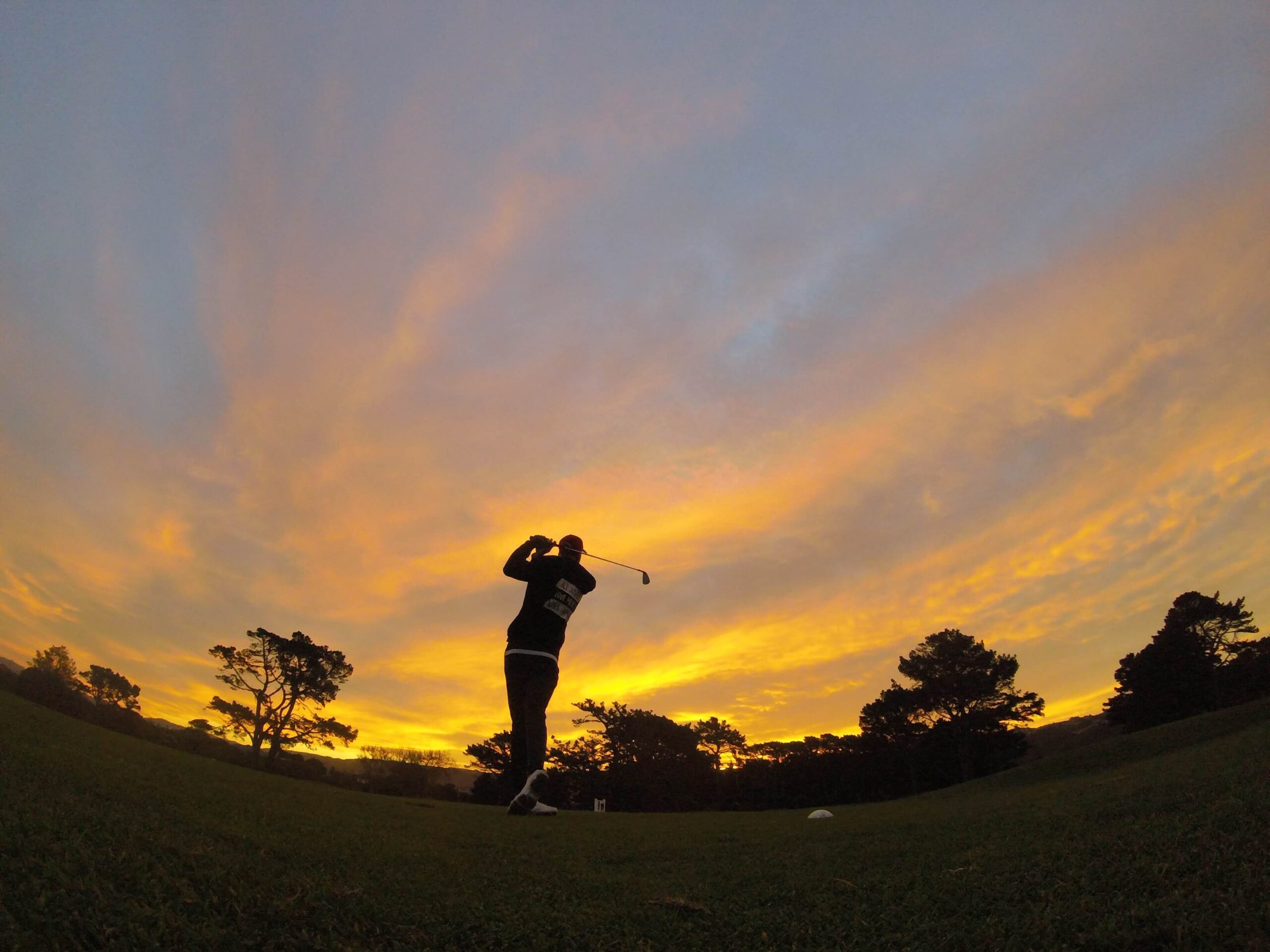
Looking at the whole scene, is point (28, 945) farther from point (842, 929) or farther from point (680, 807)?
point (680, 807)

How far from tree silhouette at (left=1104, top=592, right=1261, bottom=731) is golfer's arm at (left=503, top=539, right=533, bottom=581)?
163 feet

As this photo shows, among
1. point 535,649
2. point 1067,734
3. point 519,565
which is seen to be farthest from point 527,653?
point 1067,734

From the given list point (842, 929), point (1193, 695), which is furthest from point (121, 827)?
point (1193, 695)

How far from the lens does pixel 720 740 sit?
52.7m

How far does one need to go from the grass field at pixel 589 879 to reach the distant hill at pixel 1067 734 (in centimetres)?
4688

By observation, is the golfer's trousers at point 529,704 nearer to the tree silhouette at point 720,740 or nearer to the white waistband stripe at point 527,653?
the white waistband stripe at point 527,653

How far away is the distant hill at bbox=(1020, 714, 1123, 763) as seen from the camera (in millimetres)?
46188

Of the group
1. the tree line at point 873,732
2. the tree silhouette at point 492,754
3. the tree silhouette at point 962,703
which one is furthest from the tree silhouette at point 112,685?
the tree silhouette at point 962,703

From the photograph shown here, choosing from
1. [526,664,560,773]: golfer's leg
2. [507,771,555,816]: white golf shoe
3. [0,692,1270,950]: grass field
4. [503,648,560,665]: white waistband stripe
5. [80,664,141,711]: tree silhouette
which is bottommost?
[0,692,1270,950]: grass field

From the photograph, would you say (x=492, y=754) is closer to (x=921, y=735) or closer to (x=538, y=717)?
(x=921, y=735)

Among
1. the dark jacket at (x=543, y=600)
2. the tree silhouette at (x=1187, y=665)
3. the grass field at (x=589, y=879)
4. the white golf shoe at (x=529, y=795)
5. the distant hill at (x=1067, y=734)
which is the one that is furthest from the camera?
the distant hill at (x=1067, y=734)

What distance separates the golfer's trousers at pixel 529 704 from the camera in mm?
6273

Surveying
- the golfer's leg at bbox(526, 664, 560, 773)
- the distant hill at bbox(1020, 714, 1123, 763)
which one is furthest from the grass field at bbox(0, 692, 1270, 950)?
the distant hill at bbox(1020, 714, 1123, 763)

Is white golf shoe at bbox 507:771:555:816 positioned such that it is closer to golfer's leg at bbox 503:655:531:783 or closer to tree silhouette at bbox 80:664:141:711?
golfer's leg at bbox 503:655:531:783
